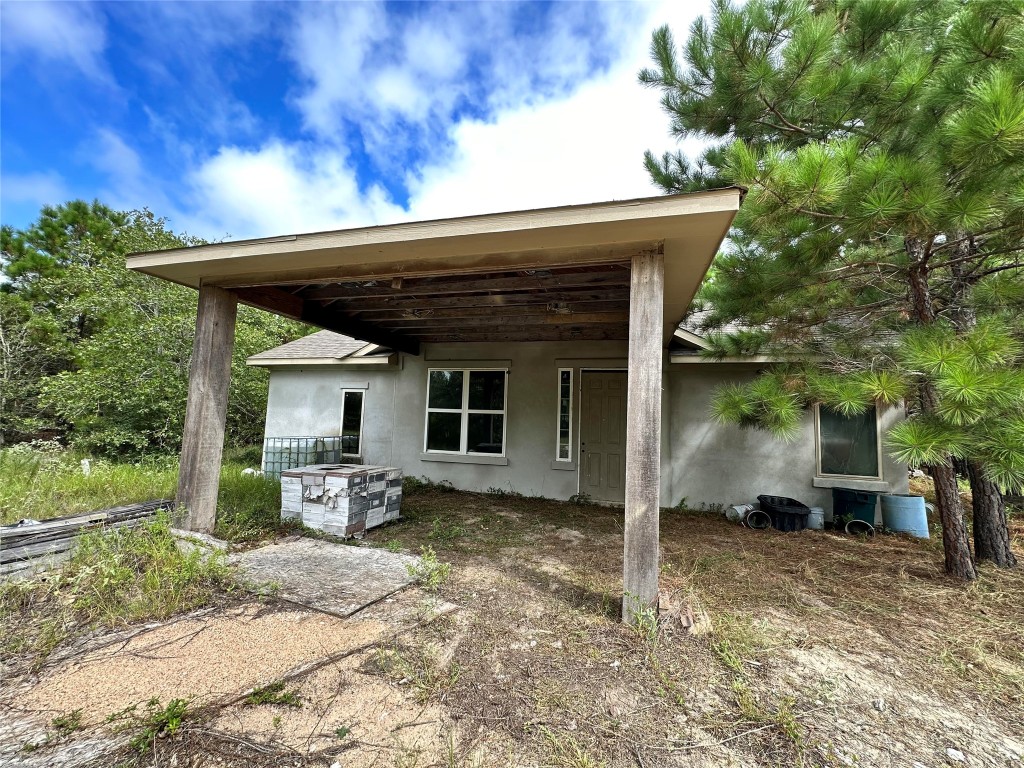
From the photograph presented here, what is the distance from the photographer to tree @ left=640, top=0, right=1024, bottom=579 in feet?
7.97

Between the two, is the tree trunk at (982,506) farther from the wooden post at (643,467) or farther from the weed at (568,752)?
the weed at (568,752)

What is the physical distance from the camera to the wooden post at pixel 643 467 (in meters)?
2.72

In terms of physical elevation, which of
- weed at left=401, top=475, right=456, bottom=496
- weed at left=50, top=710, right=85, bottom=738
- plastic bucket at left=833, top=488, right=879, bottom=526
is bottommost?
weed at left=50, top=710, right=85, bottom=738

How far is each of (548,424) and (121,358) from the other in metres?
9.74

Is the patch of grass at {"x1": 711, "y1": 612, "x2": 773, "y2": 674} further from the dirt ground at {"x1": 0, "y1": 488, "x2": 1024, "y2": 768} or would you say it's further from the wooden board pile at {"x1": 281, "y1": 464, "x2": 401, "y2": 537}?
the wooden board pile at {"x1": 281, "y1": 464, "x2": 401, "y2": 537}

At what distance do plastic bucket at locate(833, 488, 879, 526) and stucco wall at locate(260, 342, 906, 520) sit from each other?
0.20m

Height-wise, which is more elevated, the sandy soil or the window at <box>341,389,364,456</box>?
the window at <box>341,389,364,456</box>

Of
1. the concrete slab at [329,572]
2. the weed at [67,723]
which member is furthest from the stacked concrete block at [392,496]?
the weed at [67,723]

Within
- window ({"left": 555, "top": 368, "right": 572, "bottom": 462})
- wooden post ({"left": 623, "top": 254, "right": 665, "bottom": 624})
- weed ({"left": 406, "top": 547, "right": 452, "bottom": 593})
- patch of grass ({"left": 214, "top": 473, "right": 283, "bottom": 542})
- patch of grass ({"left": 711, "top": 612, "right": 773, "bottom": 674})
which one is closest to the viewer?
patch of grass ({"left": 711, "top": 612, "right": 773, "bottom": 674})

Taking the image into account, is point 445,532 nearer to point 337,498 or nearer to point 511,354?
point 337,498

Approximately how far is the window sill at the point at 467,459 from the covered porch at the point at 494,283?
2.46 m

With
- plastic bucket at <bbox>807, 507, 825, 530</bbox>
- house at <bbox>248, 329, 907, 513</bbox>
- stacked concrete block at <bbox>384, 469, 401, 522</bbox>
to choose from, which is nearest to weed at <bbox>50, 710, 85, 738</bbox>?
stacked concrete block at <bbox>384, 469, 401, 522</bbox>

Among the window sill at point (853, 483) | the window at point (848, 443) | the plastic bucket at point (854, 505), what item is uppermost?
the window at point (848, 443)

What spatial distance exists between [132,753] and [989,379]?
4.14 meters
